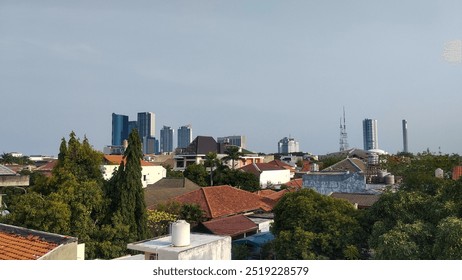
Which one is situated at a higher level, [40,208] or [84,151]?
[84,151]

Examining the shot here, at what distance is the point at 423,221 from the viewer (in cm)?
607

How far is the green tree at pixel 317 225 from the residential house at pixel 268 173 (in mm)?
17416

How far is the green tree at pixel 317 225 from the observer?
22.5 feet

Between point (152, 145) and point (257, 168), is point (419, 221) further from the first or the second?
A: point (152, 145)

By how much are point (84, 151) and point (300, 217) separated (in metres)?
5.26

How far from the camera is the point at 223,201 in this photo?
1239cm

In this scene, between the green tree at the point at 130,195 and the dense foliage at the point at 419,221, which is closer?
the dense foliage at the point at 419,221

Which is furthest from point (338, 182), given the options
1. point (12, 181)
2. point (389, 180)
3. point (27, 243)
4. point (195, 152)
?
point (195, 152)

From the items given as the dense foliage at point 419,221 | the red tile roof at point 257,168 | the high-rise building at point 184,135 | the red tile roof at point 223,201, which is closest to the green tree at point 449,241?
the dense foliage at point 419,221

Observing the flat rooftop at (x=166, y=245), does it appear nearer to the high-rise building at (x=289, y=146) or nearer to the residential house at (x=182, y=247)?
the residential house at (x=182, y=247)

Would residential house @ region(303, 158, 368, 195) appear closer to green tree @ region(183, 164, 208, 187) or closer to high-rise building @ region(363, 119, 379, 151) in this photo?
green tree @ region(183, 164, 208, 187)

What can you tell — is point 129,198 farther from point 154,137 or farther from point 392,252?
point 154,137

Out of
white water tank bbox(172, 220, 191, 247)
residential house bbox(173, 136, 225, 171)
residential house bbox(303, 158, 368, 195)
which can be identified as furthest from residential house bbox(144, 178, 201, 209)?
residential house bbox(173, 136, 225, 171)
